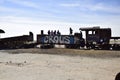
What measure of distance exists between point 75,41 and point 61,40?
8.22 ft

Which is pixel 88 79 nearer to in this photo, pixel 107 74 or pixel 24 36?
pixel 107 74

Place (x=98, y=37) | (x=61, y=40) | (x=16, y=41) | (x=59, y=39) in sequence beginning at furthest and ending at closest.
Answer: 1. (x=16, y=41)
2. (x=59, y=39)
3. (x=61, y=40)
4. (x=98, y=37)

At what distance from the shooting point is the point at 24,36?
163 feet

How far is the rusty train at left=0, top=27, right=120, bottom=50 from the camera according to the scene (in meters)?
40.5

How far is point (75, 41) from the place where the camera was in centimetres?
4281

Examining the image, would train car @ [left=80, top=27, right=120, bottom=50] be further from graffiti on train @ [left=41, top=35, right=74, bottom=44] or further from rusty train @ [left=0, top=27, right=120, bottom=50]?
graffiti on train @ [left=41, top=35, right=74, bottom=44]

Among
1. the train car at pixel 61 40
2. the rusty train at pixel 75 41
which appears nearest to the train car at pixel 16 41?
the rusty train at pixel 75 41

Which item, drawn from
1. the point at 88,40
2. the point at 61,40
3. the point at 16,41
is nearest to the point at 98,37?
the point at 88,40

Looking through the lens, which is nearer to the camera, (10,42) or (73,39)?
(73,39)

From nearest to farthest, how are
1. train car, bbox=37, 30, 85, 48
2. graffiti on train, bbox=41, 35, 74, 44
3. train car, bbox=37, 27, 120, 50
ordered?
train car, bbox=37, 27, 120, 50
train car, bbox=37, 30, 85, 48
graffiti on train, bbox=41, 35, 74, 44

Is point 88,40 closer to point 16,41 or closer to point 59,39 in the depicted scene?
point 59,39

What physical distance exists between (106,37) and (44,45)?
9789 millimetres

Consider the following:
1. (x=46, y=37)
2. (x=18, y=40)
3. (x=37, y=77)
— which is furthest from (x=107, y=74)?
(x=18, y=40)

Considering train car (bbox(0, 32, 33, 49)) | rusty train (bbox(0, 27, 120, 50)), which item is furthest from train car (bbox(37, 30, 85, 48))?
train car (bbox(0, 32, 33, 49))
